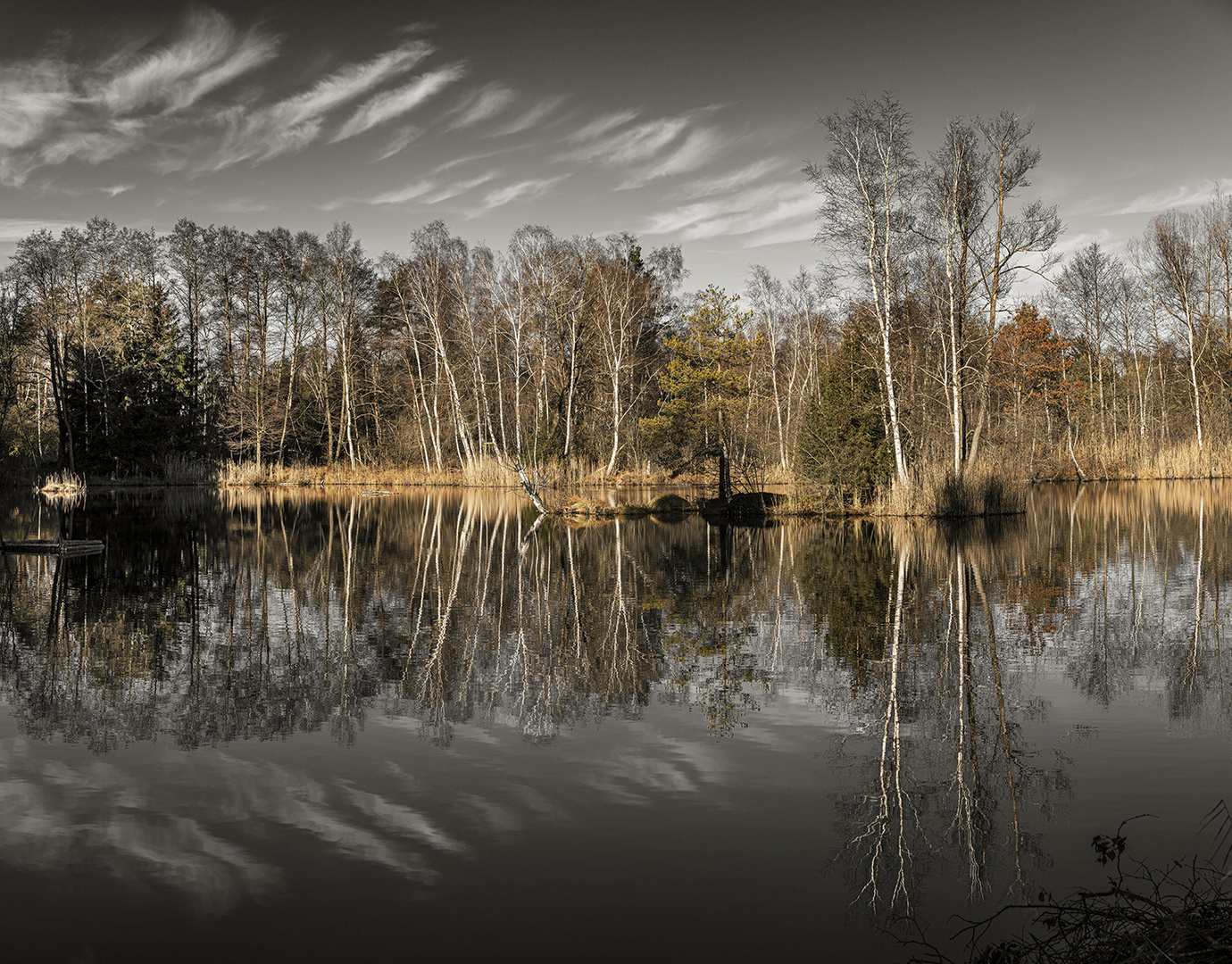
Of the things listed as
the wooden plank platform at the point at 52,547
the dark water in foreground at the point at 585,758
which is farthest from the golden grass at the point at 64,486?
the dark water in foreground at the point at 585,758

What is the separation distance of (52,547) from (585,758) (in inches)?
607

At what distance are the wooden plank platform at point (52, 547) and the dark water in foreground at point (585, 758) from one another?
3.28 meters

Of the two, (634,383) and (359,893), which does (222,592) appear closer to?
(359,893)

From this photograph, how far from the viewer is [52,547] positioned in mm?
Answer: 17500

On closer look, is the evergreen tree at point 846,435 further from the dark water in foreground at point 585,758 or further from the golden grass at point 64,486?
the golden grass at point 64,486

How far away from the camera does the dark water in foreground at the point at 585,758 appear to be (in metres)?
4.11

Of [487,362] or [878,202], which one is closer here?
[878,202]

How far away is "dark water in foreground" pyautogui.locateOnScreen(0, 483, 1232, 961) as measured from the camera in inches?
162

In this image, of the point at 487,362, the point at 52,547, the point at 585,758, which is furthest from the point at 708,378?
the point at 585,758

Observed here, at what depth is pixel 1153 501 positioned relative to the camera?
3009 centimetres

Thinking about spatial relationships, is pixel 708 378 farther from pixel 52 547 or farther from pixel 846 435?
pixel 52 547

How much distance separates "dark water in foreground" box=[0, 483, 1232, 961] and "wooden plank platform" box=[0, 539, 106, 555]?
3.28 m

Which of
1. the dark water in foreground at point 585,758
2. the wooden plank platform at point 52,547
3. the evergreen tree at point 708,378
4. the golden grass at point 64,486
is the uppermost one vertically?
the evergreen tree at point 708,378

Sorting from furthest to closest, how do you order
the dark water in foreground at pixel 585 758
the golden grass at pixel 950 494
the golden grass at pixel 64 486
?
the golden grass at pixel 64 486 < the golden grass at pixel 950 494 < the dark water in foreground at pixel 585 758
